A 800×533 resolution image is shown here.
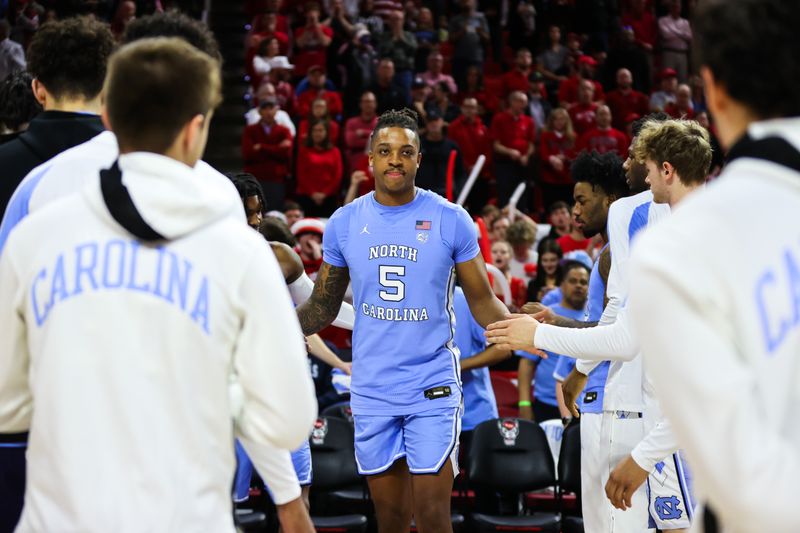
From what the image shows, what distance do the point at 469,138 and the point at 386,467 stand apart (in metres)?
9.08

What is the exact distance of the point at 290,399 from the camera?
7.63 feet

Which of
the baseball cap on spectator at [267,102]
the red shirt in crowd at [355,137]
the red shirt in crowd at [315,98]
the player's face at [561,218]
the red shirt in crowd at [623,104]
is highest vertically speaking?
the red shirt in crowd at [623,104]

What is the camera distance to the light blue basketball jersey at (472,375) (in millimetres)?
7836

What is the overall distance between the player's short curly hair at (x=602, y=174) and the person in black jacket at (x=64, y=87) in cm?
362

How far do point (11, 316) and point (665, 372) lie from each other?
139cm

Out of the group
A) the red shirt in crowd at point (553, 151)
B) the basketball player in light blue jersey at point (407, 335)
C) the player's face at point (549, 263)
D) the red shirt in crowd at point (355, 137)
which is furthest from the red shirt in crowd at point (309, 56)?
the basketball player in light blue jersey at point (407, 335)

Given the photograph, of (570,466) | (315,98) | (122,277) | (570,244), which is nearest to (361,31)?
(315,98)

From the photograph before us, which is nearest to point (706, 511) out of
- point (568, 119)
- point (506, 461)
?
point (506, 461)

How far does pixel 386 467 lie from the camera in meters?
5.56

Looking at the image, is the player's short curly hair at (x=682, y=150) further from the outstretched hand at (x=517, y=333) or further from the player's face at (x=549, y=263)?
the player's face at (x=549, y=263)

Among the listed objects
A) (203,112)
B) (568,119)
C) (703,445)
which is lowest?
(703,445)

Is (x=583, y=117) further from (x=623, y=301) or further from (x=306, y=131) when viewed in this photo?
(x=623, y=301)

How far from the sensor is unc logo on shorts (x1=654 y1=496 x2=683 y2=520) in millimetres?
5273

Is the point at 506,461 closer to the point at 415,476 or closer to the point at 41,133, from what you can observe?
the point at 415,476
